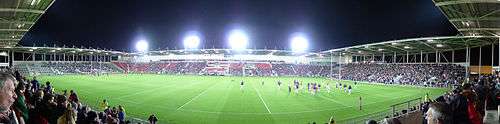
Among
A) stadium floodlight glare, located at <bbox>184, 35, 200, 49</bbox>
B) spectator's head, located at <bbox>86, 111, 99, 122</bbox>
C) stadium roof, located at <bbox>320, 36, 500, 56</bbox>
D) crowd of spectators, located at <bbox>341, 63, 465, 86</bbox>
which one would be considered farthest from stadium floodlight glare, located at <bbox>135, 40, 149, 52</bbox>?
spectator's head, located at <bbox>86, 111, 99, 122</bbox>

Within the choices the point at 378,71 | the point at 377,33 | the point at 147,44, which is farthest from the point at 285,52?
the point at 147,44

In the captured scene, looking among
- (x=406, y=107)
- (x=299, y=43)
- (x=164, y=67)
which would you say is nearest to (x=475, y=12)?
(x=406, y=107)

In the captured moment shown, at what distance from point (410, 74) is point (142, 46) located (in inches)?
2944

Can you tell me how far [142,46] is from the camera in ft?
349

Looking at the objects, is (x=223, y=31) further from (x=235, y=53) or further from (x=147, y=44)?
(x=147, y=44)

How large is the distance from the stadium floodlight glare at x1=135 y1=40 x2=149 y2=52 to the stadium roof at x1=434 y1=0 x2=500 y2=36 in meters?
87.6

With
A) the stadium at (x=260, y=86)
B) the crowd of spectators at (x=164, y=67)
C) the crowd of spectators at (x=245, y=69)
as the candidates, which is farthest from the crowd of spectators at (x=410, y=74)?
the crowd of spectators at (x=164, y=67)

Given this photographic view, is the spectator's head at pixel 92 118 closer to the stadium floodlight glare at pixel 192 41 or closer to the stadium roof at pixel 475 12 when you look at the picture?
the stadium roof at pixel 475 12

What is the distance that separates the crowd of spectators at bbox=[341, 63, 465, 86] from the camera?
1812 inches

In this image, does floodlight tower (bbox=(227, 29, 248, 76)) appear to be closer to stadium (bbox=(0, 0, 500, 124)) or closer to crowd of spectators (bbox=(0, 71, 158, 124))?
stadium (bbox=(0, 0, 500, 124))

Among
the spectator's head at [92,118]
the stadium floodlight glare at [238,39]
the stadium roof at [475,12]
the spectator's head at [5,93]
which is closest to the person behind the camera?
the spectator's head at [5,93]

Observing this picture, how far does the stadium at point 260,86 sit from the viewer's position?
8.59 meters

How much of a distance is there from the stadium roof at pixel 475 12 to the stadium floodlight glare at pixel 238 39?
2617 inches

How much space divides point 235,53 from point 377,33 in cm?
3759
